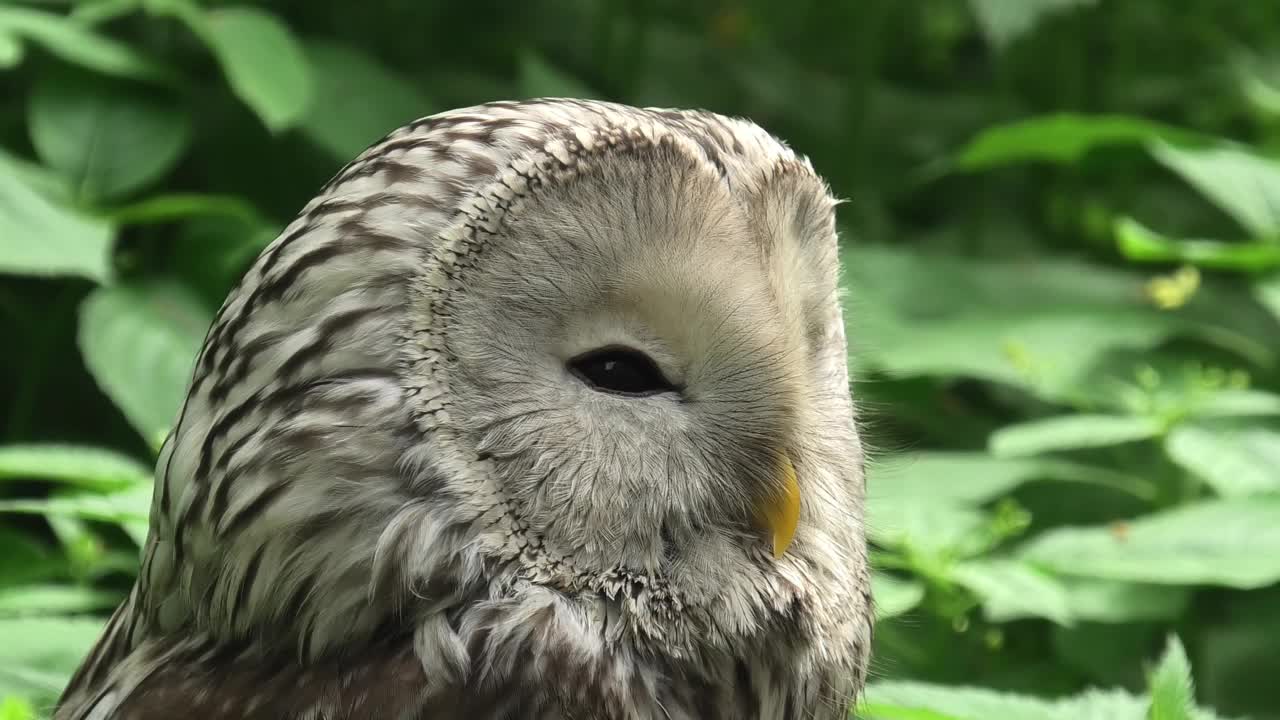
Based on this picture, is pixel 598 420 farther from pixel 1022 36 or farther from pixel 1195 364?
pixel 1195 364

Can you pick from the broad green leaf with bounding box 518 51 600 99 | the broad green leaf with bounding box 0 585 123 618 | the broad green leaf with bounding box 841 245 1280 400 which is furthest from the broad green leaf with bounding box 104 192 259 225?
the broad green leaf with bounding box 841 245 1280 400

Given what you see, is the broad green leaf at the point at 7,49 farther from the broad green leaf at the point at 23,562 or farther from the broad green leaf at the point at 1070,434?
the broad green leaf at the point at 1070,434

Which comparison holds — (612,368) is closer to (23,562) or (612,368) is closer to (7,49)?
(23,562)

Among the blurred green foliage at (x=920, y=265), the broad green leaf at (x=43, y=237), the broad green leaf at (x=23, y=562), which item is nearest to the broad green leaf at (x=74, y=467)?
the blurred green foliage at (x=920, y=265)

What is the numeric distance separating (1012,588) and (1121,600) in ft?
1.04

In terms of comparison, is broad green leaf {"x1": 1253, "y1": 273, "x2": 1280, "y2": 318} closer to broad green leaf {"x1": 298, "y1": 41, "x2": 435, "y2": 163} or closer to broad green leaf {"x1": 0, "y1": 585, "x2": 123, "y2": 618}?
broad green leaf {"x1": 298, "y1": 41, "x2": 435, "y2": 163}

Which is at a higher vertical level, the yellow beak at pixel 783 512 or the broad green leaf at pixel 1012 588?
the yellow beak at pixel 783 512

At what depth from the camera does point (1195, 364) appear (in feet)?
8.66

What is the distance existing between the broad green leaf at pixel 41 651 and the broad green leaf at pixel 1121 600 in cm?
129

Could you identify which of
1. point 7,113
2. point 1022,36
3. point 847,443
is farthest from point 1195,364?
point 7,113

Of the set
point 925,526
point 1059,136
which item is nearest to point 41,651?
point 925,526

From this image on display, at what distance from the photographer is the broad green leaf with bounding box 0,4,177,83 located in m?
2.45

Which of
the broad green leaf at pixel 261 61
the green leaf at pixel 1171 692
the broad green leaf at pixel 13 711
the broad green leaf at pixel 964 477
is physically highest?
the broad green leaf at pixel 261 61

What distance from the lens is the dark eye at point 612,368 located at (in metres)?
1.27
